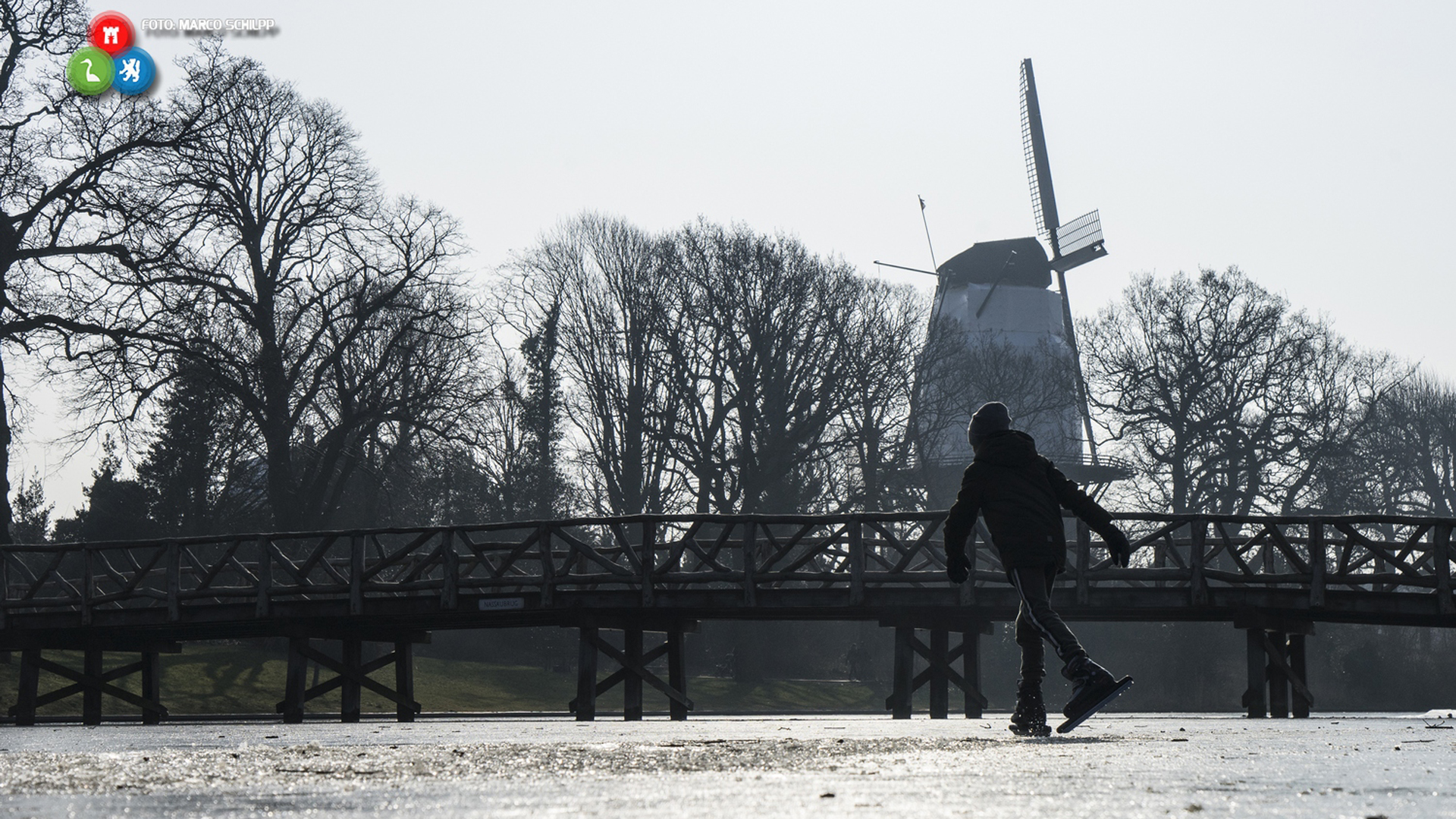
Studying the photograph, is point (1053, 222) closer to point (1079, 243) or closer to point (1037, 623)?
point (1079, 243)

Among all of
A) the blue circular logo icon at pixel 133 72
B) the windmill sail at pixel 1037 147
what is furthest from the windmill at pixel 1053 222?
the blue circular logo icon at pixel 133 72

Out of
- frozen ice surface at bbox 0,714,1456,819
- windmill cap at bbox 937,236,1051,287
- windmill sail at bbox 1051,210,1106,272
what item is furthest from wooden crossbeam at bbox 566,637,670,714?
windmill sail at bbox 1051,210,1106,272

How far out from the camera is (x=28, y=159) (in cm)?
2811

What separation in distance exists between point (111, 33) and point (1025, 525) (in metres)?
24.1

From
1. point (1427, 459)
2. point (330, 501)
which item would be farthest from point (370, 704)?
point (1427, 459)

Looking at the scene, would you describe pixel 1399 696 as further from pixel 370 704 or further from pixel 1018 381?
pixel 370 704

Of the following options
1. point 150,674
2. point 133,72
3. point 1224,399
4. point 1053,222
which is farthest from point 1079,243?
point 150,674

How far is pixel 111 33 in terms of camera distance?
95.4 feet

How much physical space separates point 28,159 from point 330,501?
10654 mm

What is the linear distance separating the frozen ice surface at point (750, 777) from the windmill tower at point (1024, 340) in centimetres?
3955

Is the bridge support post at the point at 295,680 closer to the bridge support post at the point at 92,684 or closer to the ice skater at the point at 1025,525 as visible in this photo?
the bridge support post at the point at 92,684

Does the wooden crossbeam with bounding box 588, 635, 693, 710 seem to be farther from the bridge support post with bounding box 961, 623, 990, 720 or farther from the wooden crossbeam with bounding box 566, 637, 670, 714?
the bridge support post with bounding box 961, 623, 990, 720

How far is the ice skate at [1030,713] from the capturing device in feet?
31.5

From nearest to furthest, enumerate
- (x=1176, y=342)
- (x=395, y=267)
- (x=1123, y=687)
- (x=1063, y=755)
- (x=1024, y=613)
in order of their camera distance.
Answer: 1. (x=1063, y=755)
2. (x=1123, y=687)
3. (x=1024, y=613)
4. (x=395, y=267)
5. (x=1176, y=342)
